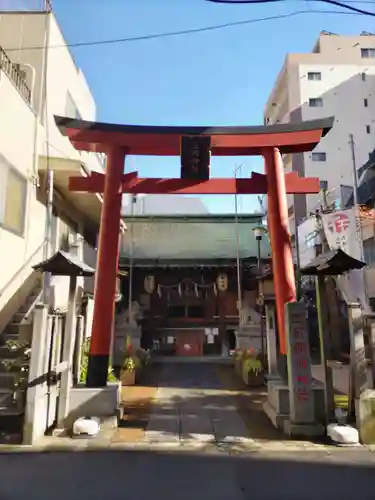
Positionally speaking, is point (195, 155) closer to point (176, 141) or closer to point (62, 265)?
point (176, 141)

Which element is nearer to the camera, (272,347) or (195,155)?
(195,155)

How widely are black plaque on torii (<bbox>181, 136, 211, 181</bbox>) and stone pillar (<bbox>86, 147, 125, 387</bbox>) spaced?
1.65 meters

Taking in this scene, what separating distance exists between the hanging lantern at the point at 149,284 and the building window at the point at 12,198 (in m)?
11.0

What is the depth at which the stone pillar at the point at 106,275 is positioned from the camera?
832 cm

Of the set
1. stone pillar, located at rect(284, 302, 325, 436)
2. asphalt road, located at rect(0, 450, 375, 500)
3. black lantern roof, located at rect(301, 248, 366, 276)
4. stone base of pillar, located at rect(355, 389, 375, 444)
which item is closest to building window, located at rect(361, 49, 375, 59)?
black lantern roof, located at rect(301, 248, 366, 276)

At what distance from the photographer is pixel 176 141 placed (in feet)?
33.8

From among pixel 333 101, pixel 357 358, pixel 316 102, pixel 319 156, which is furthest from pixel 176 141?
pixel 333 101

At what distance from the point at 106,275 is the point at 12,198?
135 inches

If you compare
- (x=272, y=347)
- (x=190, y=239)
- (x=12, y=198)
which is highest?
(x=190, y=239)

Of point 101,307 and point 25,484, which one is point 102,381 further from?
point 25,484

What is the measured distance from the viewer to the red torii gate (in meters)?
9.15

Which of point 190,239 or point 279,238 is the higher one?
point 190,239

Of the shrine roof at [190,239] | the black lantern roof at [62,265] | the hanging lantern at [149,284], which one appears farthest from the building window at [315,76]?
the black lantern roof at [62,265]

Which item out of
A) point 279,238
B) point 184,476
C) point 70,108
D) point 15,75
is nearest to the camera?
point 184,476
